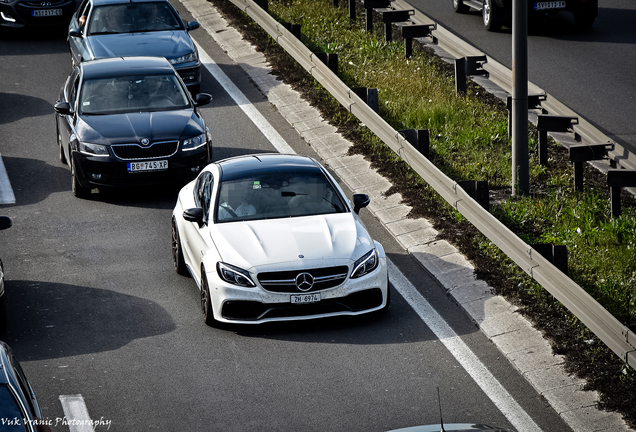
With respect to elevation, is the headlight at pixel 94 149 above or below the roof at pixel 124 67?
below

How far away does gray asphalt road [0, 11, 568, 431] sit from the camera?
7.78m

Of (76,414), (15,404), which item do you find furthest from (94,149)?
(15,404)

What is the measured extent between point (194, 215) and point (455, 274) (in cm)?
285

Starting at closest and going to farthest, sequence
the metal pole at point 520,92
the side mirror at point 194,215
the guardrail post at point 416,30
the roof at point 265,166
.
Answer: the side mirror at point 194,215 → the roof at point 265,166 → the metal pole at point 520,92 → the guardrail post at point 416,30

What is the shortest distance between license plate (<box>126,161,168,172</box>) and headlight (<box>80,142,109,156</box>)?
37 centimetres

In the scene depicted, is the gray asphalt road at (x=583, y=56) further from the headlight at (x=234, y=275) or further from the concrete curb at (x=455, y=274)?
the headlight at (x=234, y=275)

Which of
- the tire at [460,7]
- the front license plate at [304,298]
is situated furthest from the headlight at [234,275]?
the tire at [460,7]

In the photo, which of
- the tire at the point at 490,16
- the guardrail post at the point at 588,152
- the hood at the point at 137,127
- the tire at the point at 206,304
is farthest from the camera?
the tire at the point at 490,16

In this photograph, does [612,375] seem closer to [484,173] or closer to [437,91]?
[484,173]

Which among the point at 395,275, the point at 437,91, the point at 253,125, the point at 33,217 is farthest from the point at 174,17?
the point at 395,275

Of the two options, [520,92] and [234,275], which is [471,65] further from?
[234,275]

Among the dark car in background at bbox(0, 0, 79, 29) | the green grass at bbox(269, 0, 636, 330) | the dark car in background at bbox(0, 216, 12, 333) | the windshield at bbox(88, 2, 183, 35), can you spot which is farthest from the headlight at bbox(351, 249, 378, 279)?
the dark car in background at bbox(0, 0, 79, 29)

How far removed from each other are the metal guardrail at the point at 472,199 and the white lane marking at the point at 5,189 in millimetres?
5032

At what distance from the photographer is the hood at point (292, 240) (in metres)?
9.18
